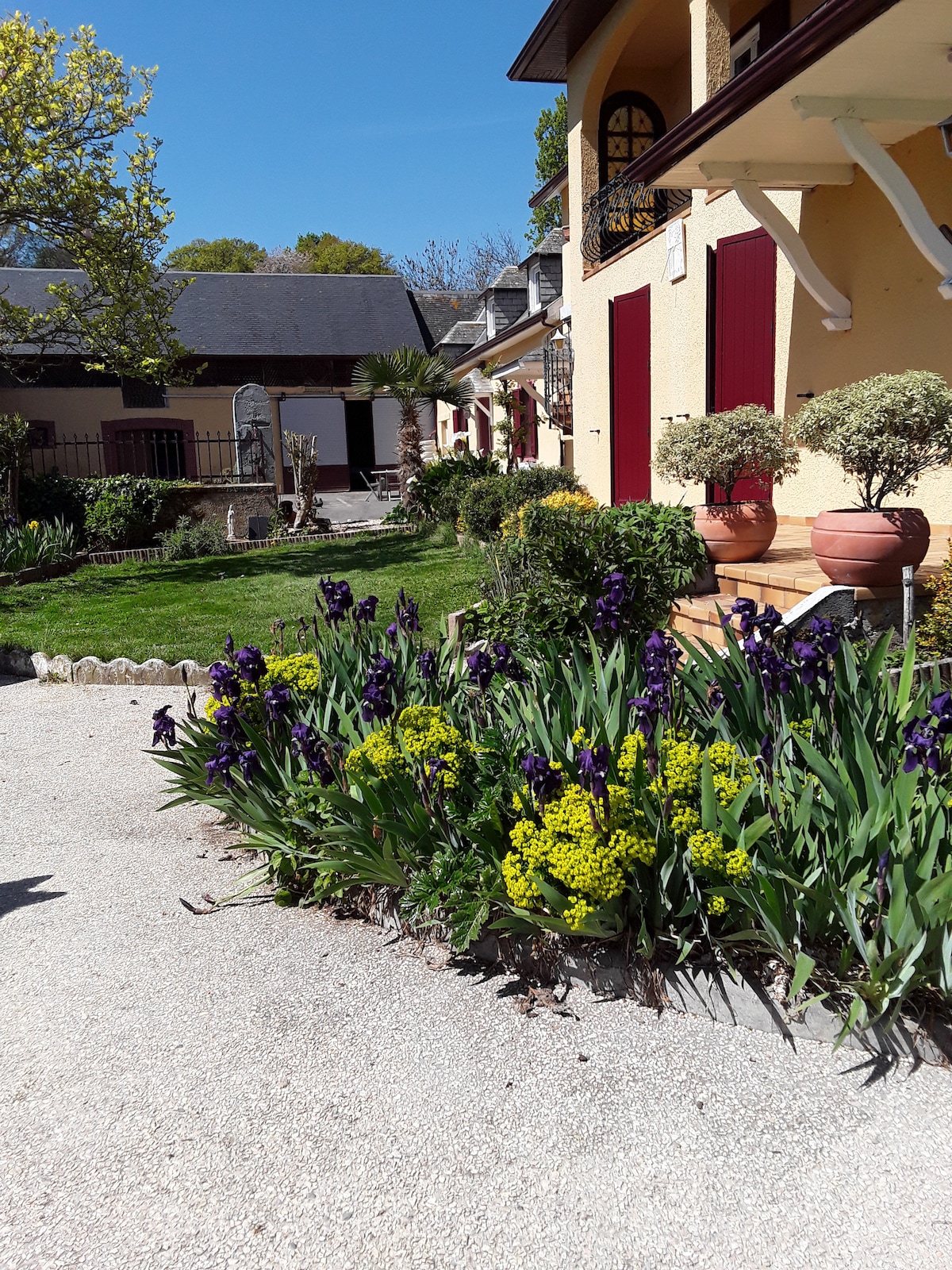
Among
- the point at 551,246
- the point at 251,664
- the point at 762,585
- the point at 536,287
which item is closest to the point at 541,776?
the point at 251,664

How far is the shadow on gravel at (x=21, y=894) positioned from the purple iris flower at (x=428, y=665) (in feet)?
5.59

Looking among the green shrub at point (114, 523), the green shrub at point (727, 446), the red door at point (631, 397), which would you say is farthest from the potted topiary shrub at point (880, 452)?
the green shrub at point (114, 523)

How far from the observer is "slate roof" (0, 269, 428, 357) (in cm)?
2864

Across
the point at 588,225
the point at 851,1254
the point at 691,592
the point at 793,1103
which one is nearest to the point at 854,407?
the point at 691,592

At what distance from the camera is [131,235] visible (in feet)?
40.8

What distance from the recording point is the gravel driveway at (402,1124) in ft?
6.40

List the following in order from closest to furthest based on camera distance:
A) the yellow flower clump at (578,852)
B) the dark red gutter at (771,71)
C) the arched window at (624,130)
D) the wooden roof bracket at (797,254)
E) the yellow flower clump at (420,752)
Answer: the yellow flower clump at (578,852) < the yellow flower clump at (420,752) < the dark red gutter at (771,71) < the wooden roof bracket at (797,254) < the arched window at (624,130)

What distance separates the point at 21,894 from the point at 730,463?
473 cm

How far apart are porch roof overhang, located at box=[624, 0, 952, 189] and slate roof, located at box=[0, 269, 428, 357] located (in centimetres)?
2350

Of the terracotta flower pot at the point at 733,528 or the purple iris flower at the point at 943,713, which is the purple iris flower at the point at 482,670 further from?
the terracotta flower pot at the point at 733,528

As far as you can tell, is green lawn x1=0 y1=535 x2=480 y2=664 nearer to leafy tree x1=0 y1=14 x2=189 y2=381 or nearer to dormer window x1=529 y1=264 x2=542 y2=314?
leafy tree x1=0 y1=14 x2=189 y2=381

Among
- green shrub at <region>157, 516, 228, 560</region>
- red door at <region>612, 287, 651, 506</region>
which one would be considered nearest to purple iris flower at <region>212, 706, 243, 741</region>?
red door at <region>612, 287, 651, 506</region>

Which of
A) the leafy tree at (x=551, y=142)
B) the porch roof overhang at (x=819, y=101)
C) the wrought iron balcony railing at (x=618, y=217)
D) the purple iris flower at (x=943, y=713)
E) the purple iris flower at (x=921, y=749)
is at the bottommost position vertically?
the purple iris flower at (x=921, y=749)

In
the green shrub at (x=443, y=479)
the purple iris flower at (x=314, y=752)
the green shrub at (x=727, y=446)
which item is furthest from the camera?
the green shrub at (x=443, y=479)
